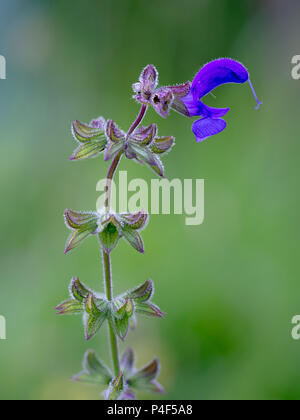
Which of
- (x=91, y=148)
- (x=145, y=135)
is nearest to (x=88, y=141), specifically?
(x=91, y=148)

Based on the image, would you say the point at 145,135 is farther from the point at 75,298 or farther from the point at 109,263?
the point at 75,298

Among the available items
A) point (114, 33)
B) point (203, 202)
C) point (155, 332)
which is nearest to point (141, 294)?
point (155, 332)

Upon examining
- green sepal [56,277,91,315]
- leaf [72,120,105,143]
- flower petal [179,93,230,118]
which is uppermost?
flower petal [179,93,230,118]

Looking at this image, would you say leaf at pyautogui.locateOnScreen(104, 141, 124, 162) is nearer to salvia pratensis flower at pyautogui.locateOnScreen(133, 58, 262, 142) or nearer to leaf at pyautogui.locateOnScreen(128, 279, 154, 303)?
salvia pratensis flower at pyautogui.locateOnScreen(133, 58, 262, 142)

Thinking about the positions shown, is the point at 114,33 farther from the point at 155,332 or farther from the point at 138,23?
the point at 155,332
